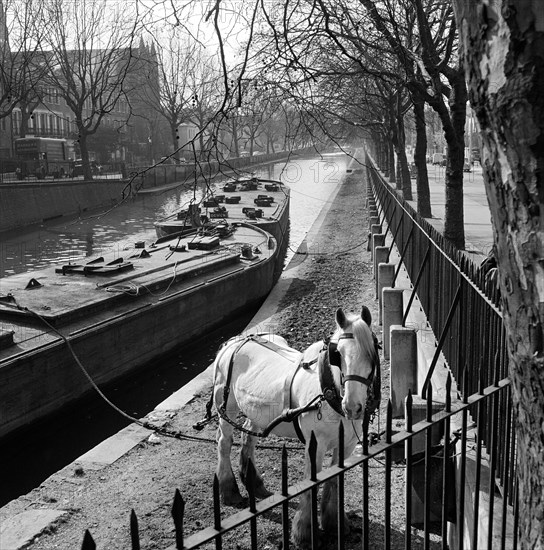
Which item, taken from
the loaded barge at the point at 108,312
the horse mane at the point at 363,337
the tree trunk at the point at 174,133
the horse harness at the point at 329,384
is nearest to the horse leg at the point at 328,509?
the horse harness at the point at 329,384

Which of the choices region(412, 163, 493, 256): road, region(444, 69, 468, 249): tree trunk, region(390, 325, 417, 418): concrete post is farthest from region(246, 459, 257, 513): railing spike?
region(412, 163, 493, 256): road

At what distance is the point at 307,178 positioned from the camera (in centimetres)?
7800

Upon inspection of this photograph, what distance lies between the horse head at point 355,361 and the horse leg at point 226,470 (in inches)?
76.3

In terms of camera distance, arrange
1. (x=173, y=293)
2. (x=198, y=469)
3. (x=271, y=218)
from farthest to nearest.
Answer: (x=271, y=218), (x=173, y=293), (x=198, y=469)

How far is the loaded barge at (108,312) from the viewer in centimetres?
1123

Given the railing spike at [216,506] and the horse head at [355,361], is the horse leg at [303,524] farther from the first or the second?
the railing spike at [216,506]

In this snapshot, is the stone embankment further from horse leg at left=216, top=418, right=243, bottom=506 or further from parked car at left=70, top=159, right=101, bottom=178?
parked car at left=70, top=159, right=101, bottom=178

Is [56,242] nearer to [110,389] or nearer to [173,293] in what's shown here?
[173,293]

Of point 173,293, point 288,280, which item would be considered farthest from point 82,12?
point 173,293

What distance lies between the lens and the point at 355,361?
5477 mm

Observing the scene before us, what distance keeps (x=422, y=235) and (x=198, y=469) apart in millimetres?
6315

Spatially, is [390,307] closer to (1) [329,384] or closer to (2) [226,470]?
(2) [226,470]

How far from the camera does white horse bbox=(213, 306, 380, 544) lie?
18.1 ft

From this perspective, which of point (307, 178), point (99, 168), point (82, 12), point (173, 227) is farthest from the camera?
point (307, 178)
